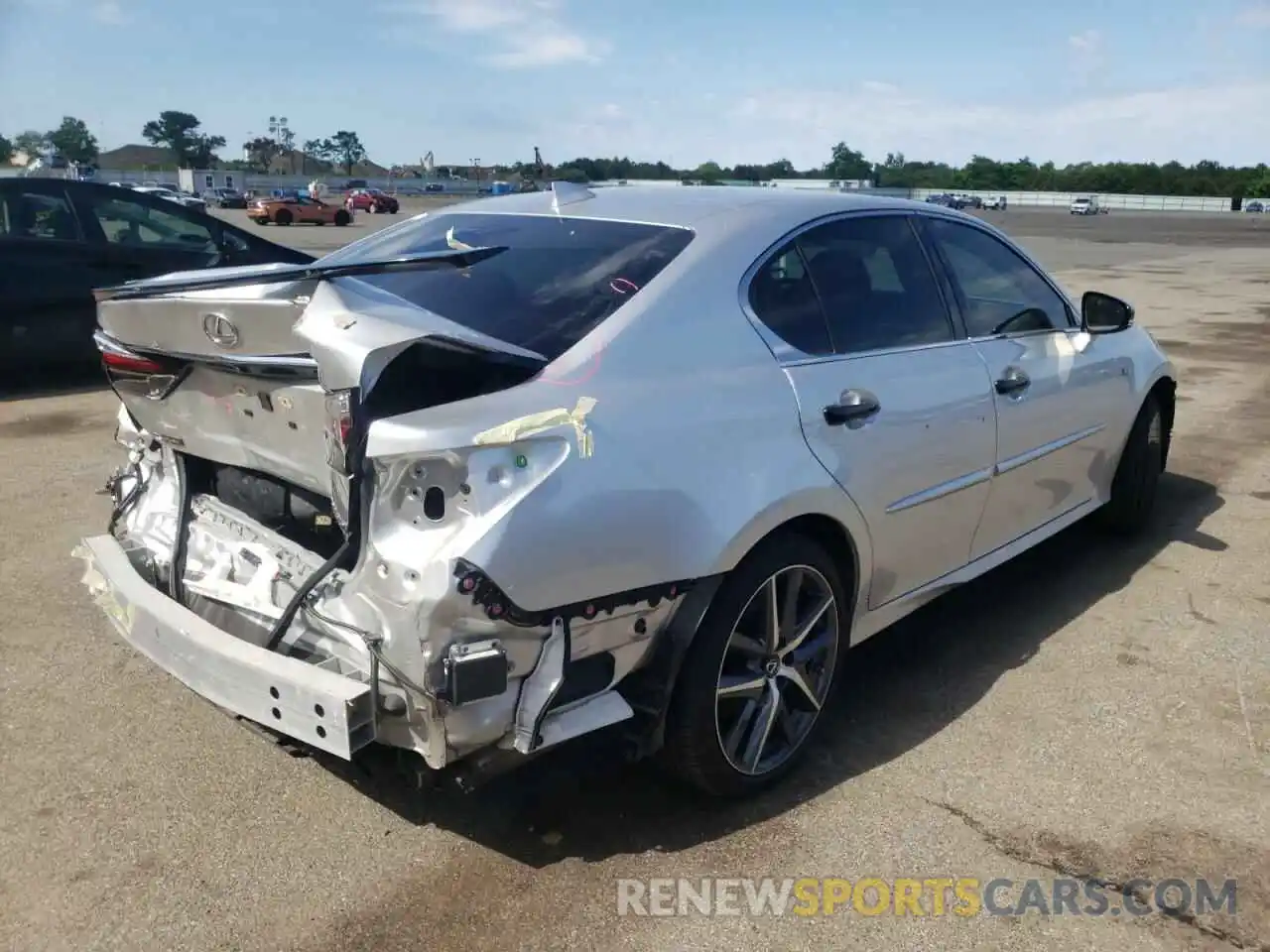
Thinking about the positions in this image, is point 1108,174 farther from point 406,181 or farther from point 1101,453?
point 1101,453

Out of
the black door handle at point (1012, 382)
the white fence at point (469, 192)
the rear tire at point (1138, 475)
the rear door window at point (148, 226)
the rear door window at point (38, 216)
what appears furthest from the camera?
the white fence at point (469, 192)

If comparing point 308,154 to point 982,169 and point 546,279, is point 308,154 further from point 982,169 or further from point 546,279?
point 546,279

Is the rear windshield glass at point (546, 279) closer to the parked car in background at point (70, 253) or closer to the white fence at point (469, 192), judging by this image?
the parked car in background at point (70, 253)

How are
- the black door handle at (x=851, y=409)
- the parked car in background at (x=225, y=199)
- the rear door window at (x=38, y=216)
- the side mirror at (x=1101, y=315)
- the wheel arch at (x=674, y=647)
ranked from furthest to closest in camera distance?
the parked car in background at (x=225, y=199), the rear door window at (x=38, y=216), the side mirror at (x=1101, y=315), the black door handle at (x=851, y=409), the wheel arch at (x=674, y=647)

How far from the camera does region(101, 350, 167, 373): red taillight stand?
310cm

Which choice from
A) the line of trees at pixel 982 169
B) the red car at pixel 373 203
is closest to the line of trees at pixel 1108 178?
the line of trees at pixel 982 169

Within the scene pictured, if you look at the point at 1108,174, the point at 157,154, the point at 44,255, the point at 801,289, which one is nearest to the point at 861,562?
the point at 801,289

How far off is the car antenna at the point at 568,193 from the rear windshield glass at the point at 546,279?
152 millimetres

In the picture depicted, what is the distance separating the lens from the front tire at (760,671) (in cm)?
274

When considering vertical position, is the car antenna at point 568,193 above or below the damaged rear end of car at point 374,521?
above

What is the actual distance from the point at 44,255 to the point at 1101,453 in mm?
7646

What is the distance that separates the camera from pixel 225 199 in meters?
60.5

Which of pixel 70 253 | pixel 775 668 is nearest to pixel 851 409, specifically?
pixel 775 668

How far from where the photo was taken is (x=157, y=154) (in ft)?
436
